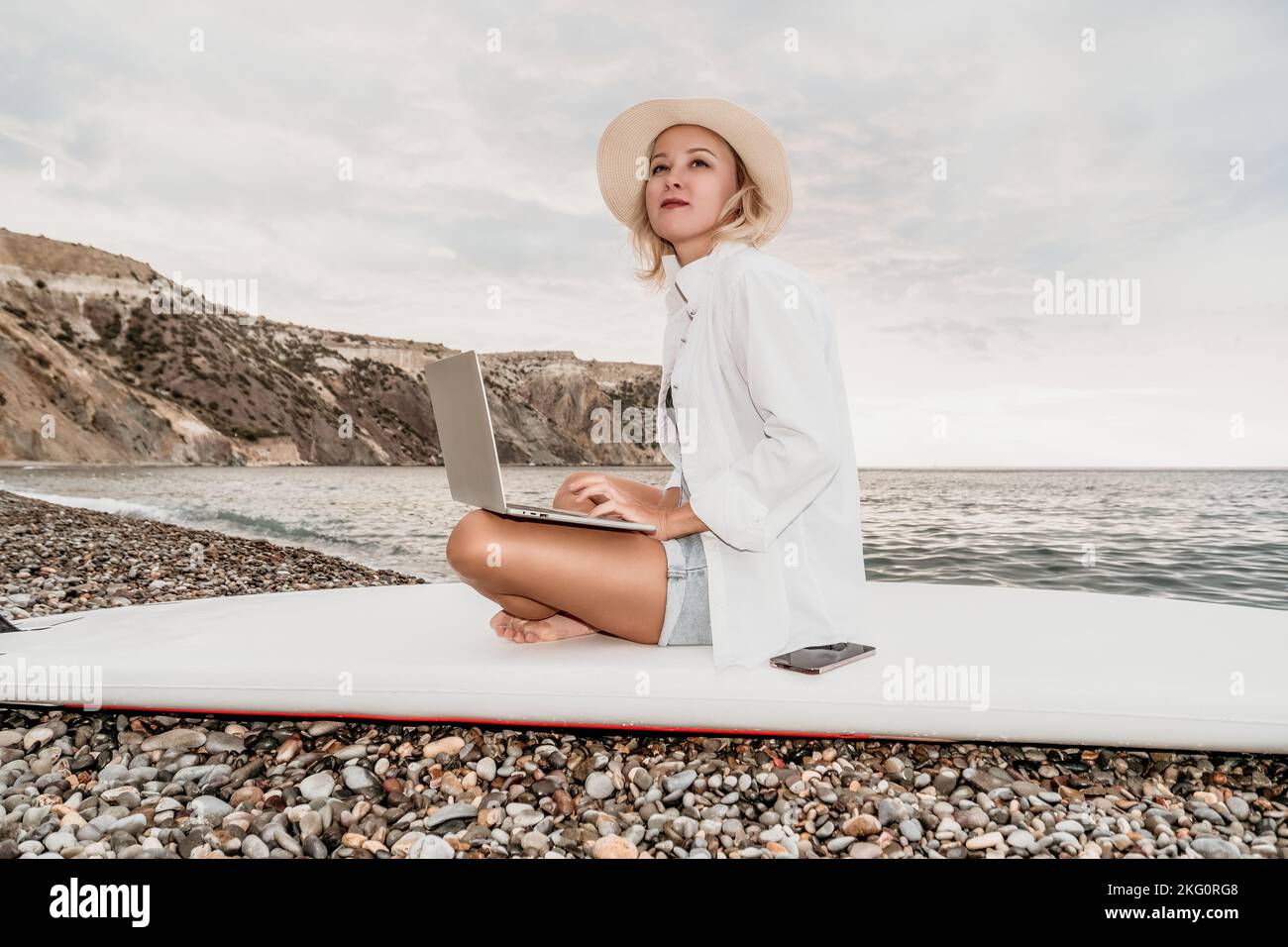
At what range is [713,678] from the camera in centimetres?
211

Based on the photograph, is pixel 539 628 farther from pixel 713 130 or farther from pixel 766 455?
pixel 713 130

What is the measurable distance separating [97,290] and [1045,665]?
203ft

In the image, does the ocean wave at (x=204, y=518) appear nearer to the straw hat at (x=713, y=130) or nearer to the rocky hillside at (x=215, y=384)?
the straw hat at (x=713, y=130)

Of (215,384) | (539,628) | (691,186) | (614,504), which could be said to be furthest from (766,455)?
(215,384)

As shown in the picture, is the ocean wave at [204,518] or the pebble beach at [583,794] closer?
the pebble beach at [583,794]

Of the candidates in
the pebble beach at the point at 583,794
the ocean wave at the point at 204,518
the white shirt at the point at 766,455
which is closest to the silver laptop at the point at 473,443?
the white shirt at the point at 766,455

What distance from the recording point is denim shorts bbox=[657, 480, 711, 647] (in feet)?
7.13

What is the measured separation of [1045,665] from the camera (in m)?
2.29

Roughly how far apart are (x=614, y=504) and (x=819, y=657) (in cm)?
75

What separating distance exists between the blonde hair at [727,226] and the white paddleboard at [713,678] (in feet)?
4.07

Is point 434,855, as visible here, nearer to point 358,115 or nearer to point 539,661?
point 539,661

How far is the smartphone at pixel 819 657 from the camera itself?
A: 2.16 meters

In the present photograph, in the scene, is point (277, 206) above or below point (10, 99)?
below
